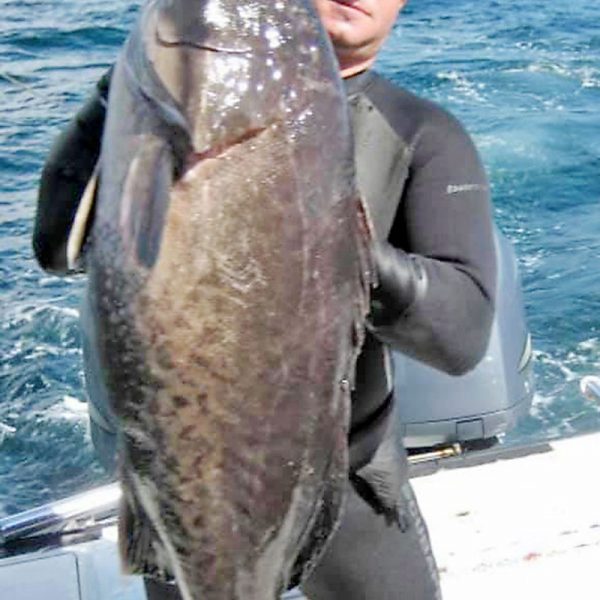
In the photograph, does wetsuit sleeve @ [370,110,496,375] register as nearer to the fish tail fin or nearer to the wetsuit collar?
the wetsuit collar

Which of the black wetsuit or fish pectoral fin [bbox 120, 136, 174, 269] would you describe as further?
the black wetsuit

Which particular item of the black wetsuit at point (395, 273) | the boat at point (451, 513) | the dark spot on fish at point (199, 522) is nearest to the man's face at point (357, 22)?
the black wetsuit at point (395, 273)

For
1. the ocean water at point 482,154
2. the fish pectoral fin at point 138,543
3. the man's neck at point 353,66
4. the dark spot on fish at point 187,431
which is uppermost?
the man's neck at point 353,66

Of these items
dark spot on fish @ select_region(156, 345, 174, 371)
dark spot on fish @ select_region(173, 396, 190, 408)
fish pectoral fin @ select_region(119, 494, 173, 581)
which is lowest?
fish pectoral fin @ select_region(119, 494, 173, 581)

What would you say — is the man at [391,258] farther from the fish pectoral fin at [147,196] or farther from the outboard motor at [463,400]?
the outboard motor at [463,400]

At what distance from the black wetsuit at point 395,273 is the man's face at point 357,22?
0.12 m

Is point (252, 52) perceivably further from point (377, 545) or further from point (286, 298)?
point (377, 545)

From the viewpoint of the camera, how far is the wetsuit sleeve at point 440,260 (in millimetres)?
2121

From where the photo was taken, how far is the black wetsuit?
216 centimetres

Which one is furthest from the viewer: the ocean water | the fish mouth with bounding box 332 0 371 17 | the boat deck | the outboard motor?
the ocean water

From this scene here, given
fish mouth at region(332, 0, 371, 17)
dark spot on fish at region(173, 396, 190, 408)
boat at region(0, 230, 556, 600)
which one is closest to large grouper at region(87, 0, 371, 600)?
dark spot on fish at region(173, 396, 190, 408)

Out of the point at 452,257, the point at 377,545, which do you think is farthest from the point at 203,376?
the point at 377,545

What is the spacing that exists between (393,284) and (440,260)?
313 mm

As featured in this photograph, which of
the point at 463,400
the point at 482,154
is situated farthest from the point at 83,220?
the point at 482,154
